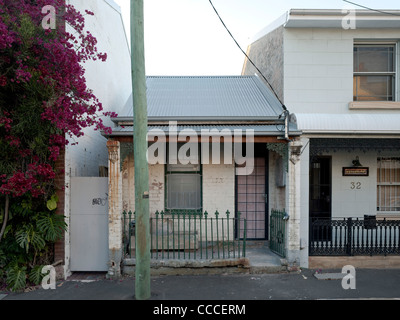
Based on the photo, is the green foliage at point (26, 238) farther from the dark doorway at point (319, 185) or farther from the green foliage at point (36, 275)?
the dark doorway at point (319, 185)

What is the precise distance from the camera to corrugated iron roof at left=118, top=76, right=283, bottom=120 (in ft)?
25.8

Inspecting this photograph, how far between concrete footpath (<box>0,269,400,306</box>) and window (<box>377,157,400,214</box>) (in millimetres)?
2183

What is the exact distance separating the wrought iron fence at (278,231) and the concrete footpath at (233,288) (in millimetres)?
661

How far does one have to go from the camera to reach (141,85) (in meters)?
5.34

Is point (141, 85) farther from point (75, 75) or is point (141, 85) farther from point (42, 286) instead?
point (42, 286)

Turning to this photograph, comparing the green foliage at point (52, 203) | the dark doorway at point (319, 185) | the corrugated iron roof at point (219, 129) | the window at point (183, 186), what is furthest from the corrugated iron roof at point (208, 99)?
the green foliage at point (52, 203)

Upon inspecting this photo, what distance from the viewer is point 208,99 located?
899 centimetres

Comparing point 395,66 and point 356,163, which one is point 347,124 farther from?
point 395,66

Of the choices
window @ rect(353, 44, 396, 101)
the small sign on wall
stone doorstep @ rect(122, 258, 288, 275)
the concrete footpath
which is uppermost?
window @ rect(353, 44, 396, 101)

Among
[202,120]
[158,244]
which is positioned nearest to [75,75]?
[202,120]

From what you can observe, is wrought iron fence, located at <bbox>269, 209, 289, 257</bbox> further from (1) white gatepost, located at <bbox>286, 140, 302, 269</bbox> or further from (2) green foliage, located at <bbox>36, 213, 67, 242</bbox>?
(2) green foliage, located at <bbox>36, 213, 67, 242</bbox>

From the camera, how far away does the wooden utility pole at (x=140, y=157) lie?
5246 millimetres

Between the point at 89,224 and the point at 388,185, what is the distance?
7757mm

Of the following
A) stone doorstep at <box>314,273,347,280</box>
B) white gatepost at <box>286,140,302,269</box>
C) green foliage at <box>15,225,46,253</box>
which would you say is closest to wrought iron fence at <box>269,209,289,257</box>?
white gatepost at <box>286,140,302,269</box>
